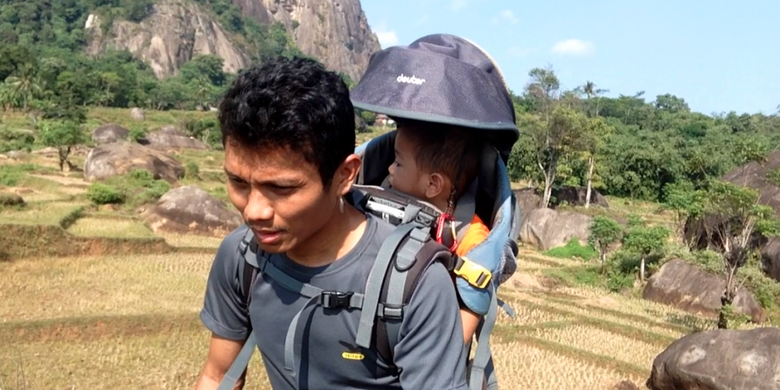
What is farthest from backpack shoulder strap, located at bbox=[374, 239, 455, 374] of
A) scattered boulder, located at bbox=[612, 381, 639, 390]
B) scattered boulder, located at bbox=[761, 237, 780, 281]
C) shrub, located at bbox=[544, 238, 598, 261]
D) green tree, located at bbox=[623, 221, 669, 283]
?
shrub, located at bbox=[544, 238, 598, 261]

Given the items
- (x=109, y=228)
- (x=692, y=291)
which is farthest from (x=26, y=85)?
(x=692, y=291)

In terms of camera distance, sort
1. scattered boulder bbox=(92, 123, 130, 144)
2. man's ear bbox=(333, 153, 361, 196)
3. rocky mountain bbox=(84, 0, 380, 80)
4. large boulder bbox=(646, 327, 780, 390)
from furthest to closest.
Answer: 1. rocky mountain bbox=(84, 0, 380, 80)
2. scattered boulder bbox=(92, 123, 130, 144)
3. large boulder bbox=(646, 327, 780, 390)
4. man's ear bbox=(333, 153, 361, 196)

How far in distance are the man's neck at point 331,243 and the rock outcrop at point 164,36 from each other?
92274 mm

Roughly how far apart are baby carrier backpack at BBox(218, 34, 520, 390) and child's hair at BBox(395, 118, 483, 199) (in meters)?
0.07

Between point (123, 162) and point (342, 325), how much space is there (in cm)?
2639

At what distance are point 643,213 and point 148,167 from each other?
70.6 ft

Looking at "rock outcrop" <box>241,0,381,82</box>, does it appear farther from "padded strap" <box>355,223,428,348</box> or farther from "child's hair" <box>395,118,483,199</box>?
"padded strap" <box>355,223,428,348</box>

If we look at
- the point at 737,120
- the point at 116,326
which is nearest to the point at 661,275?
the point at 116,326

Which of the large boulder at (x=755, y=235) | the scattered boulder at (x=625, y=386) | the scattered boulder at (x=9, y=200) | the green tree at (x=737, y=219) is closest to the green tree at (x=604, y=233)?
the large boulder at (x=755, y=235)

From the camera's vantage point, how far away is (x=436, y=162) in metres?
2.19

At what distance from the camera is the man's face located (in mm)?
1703

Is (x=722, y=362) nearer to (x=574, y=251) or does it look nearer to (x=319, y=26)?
(x=574, y=251)

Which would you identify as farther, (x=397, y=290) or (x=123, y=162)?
(x=123, y=162)

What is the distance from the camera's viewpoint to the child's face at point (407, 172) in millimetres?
2189
